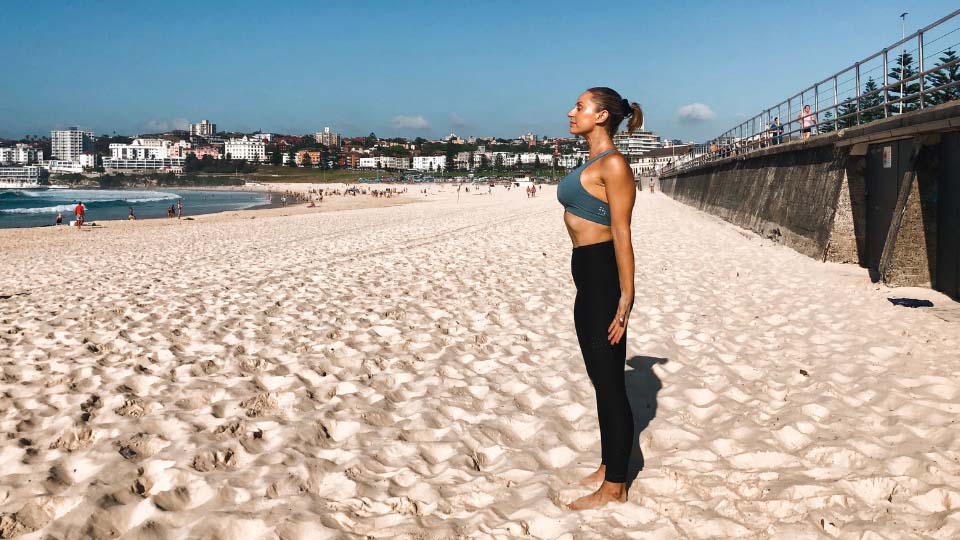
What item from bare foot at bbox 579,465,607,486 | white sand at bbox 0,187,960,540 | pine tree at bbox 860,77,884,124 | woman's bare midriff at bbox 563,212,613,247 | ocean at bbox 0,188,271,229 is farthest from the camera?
ocean at bbox 0,188,271,229

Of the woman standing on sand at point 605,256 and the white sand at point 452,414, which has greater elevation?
the woman standing on sand at point 605,256

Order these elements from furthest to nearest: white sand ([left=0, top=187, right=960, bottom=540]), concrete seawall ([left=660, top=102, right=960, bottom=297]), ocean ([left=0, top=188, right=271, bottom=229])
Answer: ocean ([left=0, top=188, right=271, bottom=229]) < concrete seawall ([left=660, top=102, right=960, bottom=297]) < white sand ([left=0, top=187, right=960, bottom=540])

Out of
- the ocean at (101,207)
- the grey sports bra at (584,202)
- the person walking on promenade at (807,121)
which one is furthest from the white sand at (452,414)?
the ocean at (101,207)

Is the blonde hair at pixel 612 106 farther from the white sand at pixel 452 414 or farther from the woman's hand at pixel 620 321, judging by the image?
the white sand at pixel 452 414

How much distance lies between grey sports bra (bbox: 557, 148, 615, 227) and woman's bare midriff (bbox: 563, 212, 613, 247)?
19 millimetres

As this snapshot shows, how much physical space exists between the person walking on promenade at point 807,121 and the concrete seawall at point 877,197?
59 centimetres

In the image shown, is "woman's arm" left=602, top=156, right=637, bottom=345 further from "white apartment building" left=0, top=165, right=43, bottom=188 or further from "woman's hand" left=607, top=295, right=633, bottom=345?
"white apartment building" left=0, top=165, right=43, bottom=188

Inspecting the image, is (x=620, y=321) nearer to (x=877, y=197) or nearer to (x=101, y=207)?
(x=877, y=197)

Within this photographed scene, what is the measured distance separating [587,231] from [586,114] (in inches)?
21.4

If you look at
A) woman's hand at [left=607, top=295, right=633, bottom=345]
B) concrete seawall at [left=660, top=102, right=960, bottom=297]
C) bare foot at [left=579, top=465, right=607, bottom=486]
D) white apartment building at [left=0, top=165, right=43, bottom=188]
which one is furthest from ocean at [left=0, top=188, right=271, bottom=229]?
white apartment building at [left=0, top=165, right=43, bottom=188]

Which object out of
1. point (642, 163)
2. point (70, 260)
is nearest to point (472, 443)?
point (70, 260)

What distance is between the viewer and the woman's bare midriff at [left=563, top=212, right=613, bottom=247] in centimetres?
281

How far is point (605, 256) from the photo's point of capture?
2.82 meters

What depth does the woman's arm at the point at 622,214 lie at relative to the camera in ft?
8.83
